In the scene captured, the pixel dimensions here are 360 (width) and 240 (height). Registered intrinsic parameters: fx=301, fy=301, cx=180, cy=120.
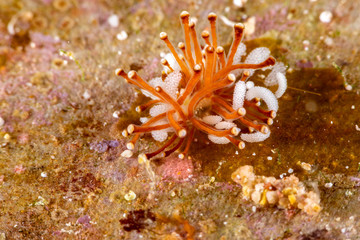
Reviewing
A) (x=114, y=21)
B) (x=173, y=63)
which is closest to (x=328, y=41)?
(x=173, y=63)

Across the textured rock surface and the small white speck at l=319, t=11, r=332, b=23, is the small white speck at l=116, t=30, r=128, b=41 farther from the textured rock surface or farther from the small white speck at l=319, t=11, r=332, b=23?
the small white speck at l=319, t=11, r=332, b=23

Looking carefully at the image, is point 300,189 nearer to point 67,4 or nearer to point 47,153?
point 47,153

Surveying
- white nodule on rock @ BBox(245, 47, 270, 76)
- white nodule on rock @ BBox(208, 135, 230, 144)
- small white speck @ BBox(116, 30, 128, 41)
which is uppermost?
white nodule on rock @ BBox(245, 47, 270, 76)

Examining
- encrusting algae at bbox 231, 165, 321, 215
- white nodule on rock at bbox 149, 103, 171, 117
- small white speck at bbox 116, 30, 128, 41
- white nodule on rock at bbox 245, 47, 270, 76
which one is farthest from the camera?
small white speck at bbox 116, 30, 128, 41

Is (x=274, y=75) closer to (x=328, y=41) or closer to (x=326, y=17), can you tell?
(x=328, y=41)

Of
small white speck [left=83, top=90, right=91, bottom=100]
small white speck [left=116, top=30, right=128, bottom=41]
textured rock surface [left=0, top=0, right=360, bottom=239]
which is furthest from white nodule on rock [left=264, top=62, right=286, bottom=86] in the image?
small white speck [left=83, top=90, right=91, bottom=100]

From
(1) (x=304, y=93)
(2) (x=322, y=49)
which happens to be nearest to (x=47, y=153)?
(1) (x=304, y=93)

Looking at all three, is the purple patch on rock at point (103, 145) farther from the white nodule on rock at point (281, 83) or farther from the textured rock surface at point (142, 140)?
the white nodule on rock at point (281, 83)
